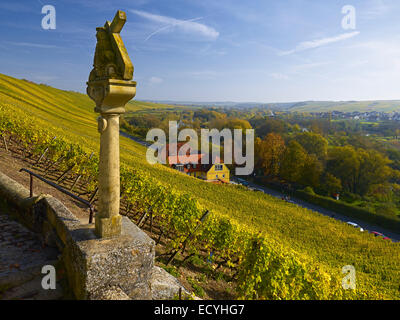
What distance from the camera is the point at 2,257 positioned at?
5.12m

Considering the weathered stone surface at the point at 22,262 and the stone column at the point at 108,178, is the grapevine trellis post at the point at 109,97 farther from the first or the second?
the weathered stone surface at the point at 22,262

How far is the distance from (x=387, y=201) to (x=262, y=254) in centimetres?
4581

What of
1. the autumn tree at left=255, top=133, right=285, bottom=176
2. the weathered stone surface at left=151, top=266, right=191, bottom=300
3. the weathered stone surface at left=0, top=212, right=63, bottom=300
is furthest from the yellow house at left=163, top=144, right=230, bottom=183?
the weathered stone surface at left=151, top=266, right=191, bottom=300

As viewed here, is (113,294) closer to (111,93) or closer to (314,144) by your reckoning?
(111,93)

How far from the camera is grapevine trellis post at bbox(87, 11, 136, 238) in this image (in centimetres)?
394

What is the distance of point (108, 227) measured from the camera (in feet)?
13.9

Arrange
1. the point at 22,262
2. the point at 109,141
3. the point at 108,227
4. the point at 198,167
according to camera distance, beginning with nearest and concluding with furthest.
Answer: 1. the point at 109,141
2. the point at 108,227
3. the point at 22,262
4. the point at 198,167

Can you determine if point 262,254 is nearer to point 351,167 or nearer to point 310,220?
point 310,220

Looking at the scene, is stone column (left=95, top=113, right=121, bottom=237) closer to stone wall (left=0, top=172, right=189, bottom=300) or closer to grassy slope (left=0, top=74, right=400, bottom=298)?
stone wall (left=0, top=172, right=189, bottom=300)

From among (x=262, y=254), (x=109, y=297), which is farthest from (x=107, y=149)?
(x=262, y=254)

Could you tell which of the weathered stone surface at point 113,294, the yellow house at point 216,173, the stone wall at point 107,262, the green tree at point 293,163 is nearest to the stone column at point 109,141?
the stone wall at point 107,262

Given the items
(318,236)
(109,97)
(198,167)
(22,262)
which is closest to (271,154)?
(198,167)

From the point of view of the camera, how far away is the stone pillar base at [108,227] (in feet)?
13.7

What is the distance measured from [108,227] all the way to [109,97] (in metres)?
1.95
